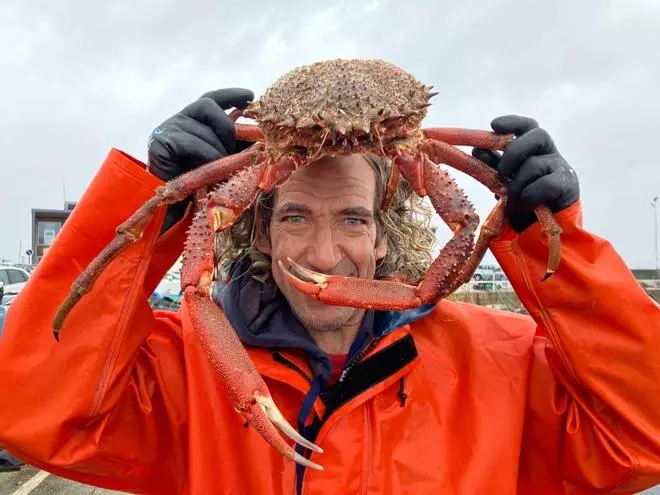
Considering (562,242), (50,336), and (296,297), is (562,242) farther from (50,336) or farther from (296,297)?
(50,336)

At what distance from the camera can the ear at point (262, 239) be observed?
2.18 metres

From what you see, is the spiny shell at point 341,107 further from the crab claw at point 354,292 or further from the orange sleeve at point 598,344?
the orange sleeve at point 598,344

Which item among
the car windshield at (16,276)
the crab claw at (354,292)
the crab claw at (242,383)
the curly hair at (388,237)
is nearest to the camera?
the crab claw at (242,383)

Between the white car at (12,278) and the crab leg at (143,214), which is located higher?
the white car at (12,278)

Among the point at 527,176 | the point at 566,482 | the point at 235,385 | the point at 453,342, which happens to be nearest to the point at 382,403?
the point at 453,342

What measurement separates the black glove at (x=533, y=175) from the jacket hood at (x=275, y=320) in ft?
1.68

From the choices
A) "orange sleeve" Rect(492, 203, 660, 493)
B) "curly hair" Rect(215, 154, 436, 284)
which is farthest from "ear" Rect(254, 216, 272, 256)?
"orange sleeve" Rect(492, 203, 660, 493)

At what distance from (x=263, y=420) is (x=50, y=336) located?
73 centimetres

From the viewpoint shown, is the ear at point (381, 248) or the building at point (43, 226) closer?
the ear at point (381, 248)

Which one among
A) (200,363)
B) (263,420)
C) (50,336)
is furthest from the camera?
(200,363)

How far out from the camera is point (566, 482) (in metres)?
1.85

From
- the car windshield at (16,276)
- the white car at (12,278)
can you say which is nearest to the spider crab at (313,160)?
the white car at (12,278)

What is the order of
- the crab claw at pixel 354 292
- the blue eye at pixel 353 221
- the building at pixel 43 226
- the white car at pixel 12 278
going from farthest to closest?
the building at pixel 43 226 < the white car at pixel 12 278 < the blue eye at pixel 353 221 < the crab claw at pixel 354 292

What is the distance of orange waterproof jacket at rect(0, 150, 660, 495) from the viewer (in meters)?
1.61
